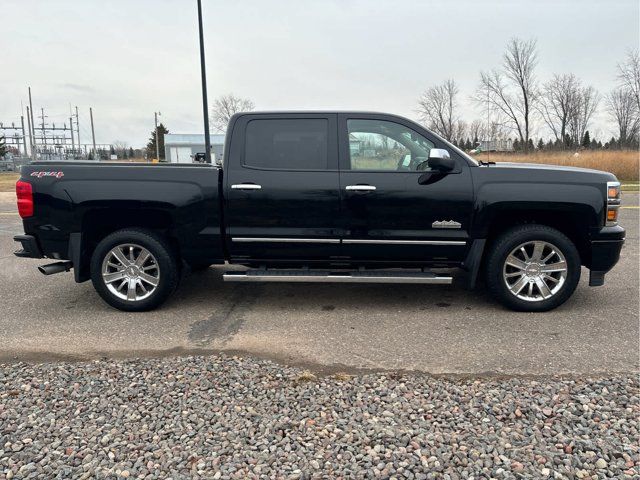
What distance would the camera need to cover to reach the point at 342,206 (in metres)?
4.62

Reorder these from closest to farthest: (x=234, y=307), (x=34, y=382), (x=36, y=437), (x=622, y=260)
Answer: (x=36, y=437)
(x=34, y=382)
(x=234, y=307)
(x=622, y=260)

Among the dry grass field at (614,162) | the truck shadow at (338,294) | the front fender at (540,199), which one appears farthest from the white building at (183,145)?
the front fender at (540,199)

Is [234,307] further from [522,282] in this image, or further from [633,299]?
[633,299]

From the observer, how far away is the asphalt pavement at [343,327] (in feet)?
12.1

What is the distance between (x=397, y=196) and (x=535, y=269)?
1506mm

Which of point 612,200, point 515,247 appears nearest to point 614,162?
point 612,200

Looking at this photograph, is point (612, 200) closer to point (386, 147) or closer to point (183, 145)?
point (386, 147)

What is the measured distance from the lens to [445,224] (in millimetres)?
4633

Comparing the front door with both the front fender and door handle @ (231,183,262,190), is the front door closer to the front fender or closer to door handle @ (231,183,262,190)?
the front fender

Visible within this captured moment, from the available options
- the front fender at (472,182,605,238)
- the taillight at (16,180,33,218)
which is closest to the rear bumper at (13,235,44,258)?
the taillight at (16,180,33,218)

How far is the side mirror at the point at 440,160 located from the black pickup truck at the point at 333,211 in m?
0.02

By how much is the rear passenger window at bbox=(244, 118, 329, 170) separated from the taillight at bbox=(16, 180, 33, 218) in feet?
6.72

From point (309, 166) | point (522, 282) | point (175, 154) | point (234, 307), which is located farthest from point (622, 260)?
point (175, 154)

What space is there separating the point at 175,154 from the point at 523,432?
1310 inches
